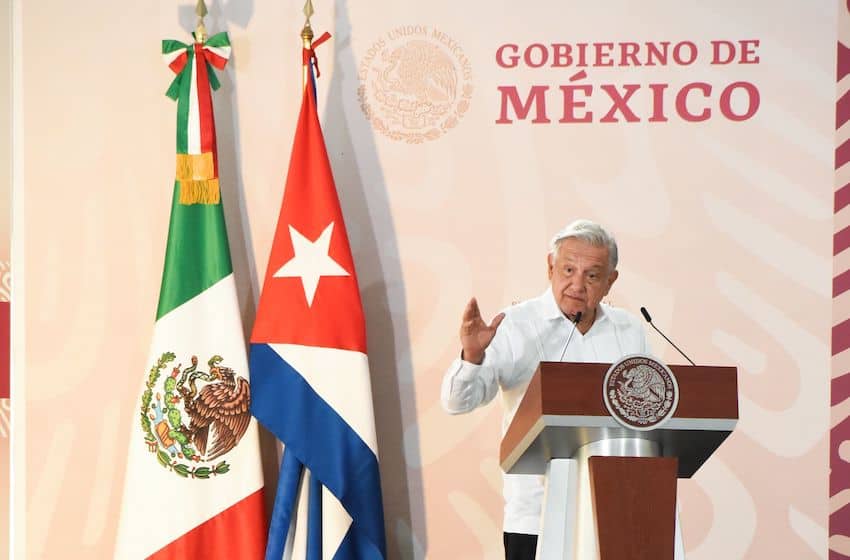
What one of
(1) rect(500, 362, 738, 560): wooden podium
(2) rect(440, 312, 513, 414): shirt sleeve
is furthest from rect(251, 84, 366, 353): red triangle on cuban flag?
(1) rect(500, 362, 738, 560): wooden podium

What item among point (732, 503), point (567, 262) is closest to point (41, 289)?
point (567, 262)

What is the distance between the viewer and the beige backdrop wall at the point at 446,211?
3557mm

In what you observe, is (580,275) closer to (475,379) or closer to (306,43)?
(475,379)

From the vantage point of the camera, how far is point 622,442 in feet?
5.82

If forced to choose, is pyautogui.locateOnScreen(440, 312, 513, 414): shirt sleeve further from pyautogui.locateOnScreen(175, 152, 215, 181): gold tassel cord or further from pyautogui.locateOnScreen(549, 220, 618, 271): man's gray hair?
pyautogui.locateOnScreen(175, 152, 215, 181): gold tassel cord

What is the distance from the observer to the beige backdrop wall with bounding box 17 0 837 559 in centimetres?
356

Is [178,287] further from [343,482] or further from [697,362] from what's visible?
[697,362]

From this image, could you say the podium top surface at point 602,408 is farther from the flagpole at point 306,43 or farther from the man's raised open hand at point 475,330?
the flagpole at point 306,43

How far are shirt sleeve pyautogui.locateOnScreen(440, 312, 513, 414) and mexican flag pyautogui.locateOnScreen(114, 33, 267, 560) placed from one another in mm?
936

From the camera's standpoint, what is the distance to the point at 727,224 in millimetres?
3600

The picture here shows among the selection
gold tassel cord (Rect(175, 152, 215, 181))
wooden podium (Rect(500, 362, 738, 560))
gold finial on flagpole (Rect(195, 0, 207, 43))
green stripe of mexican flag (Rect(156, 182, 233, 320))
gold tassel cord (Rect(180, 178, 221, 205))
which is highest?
Result: gold finial on flagpole (Rect(195, 0, 207, 43))

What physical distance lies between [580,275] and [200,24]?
1.63m

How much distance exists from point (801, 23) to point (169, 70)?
86.6 inches

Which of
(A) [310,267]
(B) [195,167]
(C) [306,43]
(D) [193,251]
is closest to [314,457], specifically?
(A) [310,267]
